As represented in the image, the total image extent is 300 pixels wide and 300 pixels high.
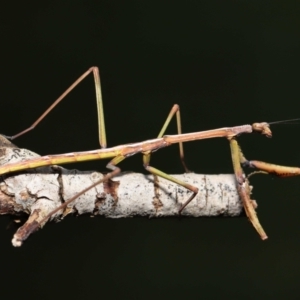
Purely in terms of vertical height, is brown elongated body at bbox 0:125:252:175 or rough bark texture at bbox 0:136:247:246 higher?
brown elongated body at bbox 0:125:252:175

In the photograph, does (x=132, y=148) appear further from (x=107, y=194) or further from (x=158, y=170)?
(x=107, y=194)

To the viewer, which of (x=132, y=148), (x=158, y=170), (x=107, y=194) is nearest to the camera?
(x=107, y=194)

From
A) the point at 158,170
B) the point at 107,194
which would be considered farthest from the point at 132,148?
the point at 107,194

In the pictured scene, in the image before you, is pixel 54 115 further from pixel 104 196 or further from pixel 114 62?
pixel 104 196

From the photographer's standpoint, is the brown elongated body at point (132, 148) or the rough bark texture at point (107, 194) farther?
the brown elongated body at point (132, 148)

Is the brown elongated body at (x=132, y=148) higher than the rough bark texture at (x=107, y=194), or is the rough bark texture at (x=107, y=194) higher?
the brown elongated body at (x=132, y=148)

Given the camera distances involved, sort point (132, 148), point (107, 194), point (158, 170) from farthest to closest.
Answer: point (132, 148), point (158, 170), point (107, 194)

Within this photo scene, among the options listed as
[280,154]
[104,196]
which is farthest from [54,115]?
[104,196]

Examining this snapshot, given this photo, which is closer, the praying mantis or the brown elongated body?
the praying mantis
